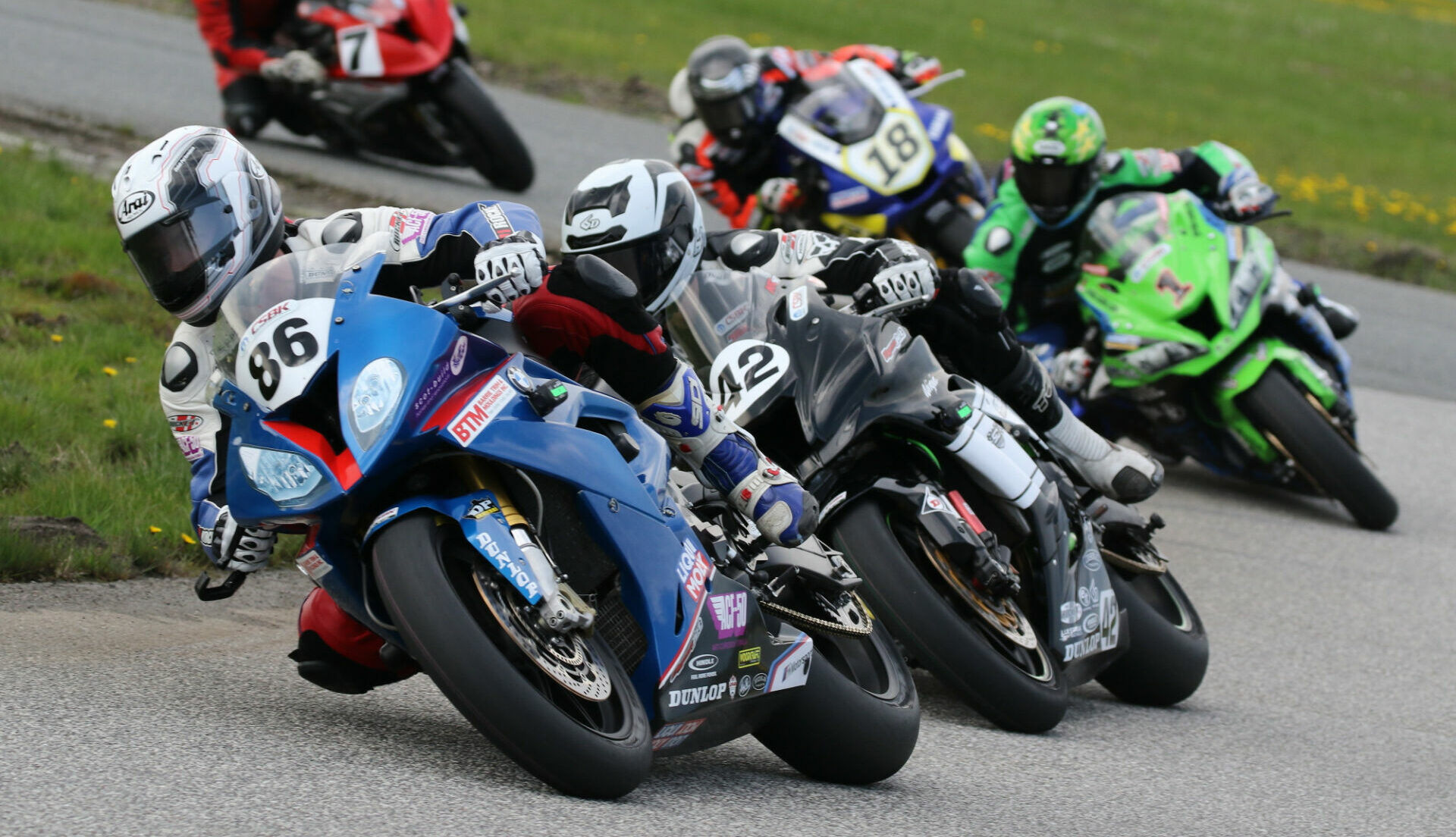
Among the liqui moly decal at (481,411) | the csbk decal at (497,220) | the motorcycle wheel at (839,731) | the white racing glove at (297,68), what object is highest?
the liqui moly decal at (481,411)

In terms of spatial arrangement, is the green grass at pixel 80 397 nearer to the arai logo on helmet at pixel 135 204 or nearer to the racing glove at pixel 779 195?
Result: the arai logo on helmet at pixel 135 204

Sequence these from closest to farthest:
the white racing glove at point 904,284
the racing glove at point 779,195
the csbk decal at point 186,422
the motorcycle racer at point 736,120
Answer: the csbk decal at point 186,422 → the white racing glove at point 904,284 → the racing glove at point 779,195 → the motorcycle racer at point 736,120

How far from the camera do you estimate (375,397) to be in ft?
11.4

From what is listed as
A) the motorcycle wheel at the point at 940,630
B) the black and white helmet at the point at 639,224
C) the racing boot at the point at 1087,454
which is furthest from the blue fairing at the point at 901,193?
the black and white helmet at the point at 639,224

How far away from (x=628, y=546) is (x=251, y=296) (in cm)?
97

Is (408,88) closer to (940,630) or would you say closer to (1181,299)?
(1181,299)

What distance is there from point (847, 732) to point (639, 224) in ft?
4.44

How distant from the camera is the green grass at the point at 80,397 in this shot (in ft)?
18.3

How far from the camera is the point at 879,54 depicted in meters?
10.3

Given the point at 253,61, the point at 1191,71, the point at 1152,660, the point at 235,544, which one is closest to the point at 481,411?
the point at 235,544

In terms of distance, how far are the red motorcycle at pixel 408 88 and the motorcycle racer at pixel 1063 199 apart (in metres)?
3.93

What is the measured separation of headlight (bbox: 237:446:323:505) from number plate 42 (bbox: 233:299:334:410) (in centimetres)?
10

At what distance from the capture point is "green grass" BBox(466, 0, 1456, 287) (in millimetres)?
17844

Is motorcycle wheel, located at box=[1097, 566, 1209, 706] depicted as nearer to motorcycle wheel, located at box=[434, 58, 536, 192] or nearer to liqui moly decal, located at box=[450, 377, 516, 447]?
liqui moly decal, located at box=[450, 377, 516, 447]
